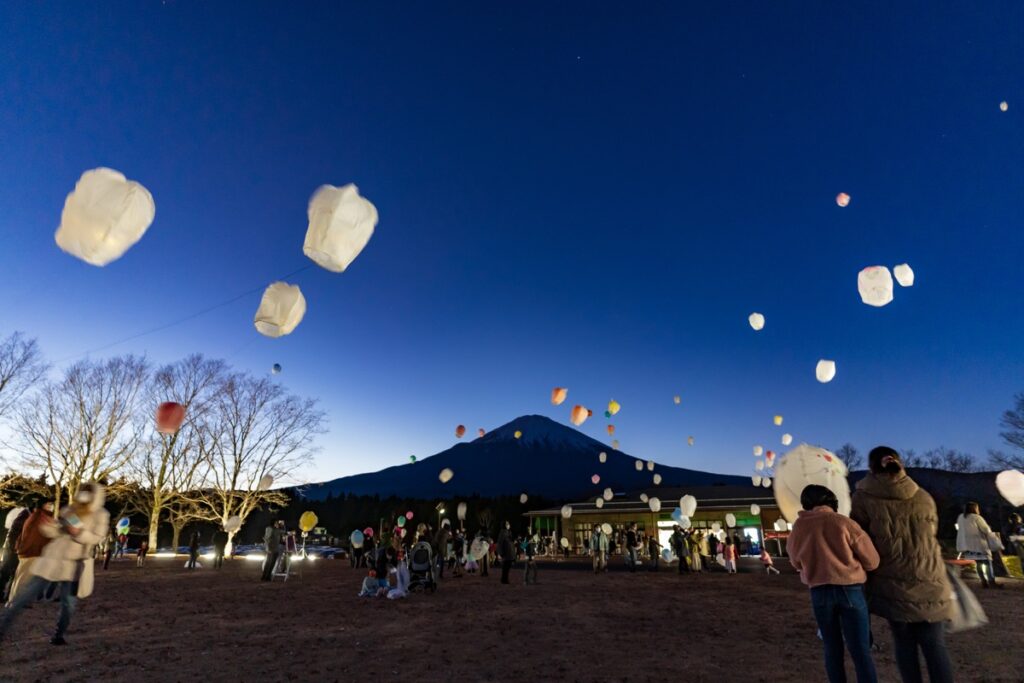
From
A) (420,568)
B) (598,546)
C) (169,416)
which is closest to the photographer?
(169,416)

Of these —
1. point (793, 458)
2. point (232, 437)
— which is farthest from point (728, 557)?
point (232, 437)

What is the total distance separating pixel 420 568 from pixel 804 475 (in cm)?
861

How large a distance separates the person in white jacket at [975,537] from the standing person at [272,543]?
16.7 meters

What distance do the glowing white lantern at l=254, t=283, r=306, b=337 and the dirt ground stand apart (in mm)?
3914

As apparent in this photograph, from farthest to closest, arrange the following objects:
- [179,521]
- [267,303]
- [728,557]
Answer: [179,521]
[728,557]
[267,303]

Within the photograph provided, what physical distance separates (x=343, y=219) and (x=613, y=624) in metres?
7.10

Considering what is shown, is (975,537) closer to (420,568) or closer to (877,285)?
(877,285)

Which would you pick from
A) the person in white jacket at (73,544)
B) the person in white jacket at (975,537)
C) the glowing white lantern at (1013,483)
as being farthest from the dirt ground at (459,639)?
the glowing white lantern at (1013,483)

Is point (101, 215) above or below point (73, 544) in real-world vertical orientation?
above

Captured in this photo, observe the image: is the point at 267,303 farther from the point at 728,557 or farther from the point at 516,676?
the point at 728,557

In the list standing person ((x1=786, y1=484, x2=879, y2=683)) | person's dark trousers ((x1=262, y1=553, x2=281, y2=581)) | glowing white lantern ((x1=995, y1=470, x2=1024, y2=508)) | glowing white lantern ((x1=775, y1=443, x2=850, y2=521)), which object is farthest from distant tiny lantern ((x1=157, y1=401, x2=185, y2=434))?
glowing white lantern ((x1=995, y1=470, x2=1024, y2=508))

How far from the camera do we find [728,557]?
20.2m

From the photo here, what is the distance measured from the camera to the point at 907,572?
142 inches

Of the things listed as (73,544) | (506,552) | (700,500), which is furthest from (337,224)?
(700,500)
